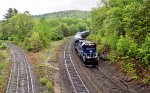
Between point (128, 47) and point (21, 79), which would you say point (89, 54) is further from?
point (21, 79)

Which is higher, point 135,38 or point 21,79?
point 135,38

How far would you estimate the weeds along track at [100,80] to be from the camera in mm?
35281

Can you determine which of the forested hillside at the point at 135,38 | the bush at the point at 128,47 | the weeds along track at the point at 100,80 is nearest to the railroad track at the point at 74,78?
the weeds along track at the point at 100,80

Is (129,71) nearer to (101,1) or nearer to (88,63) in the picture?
(88,63)

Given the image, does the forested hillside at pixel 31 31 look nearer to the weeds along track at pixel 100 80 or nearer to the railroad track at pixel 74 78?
the railroad track at pixel 74 78

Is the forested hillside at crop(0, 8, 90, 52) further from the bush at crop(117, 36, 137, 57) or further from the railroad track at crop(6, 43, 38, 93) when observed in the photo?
the bush at crop(117, 36, 137, 57)

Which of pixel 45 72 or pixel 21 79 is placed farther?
pixel 45 72

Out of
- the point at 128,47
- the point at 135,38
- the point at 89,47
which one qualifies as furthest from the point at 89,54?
the point at 135,38

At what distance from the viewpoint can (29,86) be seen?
123 ft

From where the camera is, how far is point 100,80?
40.1m

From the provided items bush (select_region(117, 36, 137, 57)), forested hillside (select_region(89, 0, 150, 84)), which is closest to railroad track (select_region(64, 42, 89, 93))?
forested hillside (select_region(89, 0, 150, 84))

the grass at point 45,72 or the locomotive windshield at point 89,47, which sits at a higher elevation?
the locomotive windshield at point 89,47

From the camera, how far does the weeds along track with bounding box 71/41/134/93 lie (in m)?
35.3

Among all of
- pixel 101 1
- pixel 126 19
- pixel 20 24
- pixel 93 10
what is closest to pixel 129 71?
pixel 126 19
